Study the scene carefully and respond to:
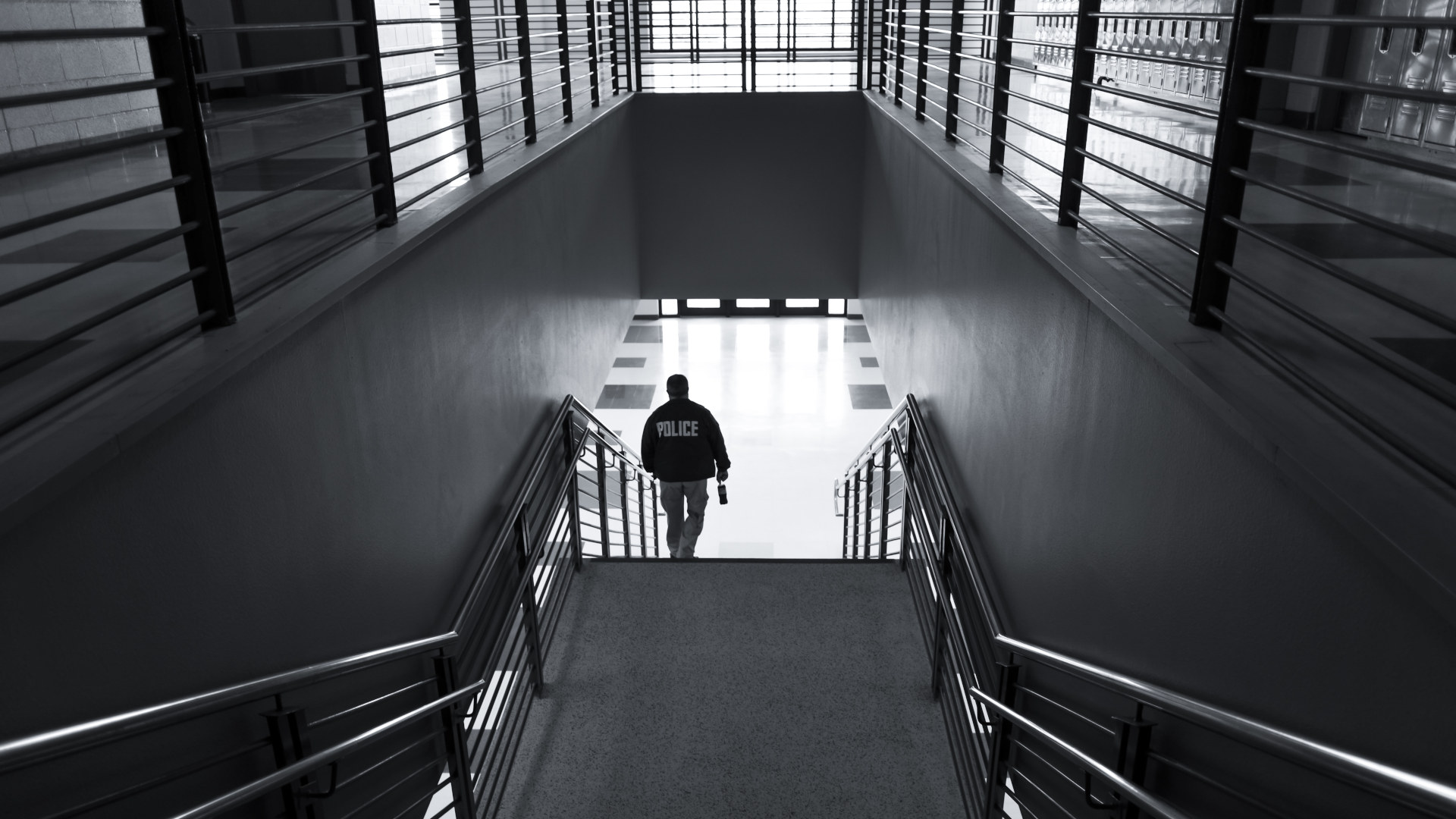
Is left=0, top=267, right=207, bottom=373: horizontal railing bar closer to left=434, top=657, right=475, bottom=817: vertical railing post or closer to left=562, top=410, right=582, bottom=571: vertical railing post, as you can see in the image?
left=434, top=657, right=475, bottom=817: vertical railing post

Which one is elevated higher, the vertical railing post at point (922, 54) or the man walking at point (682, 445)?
the vertical railing post at point (922, 54)

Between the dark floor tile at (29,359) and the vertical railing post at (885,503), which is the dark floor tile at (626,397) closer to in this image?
the vertical railing post at (885,503)

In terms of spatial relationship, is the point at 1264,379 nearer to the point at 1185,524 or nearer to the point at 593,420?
the point at 1185,524

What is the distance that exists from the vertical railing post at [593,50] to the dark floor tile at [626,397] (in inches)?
125

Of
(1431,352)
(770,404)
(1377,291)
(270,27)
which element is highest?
(270,27)

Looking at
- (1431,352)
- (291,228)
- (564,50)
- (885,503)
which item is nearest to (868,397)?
(885,503)

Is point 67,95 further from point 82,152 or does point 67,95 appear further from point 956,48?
point 956,48

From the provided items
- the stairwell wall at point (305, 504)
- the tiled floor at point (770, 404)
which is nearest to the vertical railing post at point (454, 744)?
the stairwell wall at point (305, 504)

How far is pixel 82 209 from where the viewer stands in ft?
4.33

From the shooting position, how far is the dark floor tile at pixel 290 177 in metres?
3.42

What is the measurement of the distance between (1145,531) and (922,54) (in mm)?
3213

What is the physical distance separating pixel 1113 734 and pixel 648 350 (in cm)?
811

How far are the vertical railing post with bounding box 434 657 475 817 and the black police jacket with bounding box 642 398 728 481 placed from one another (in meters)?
2.75

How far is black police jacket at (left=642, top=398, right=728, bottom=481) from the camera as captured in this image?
5184 mm
